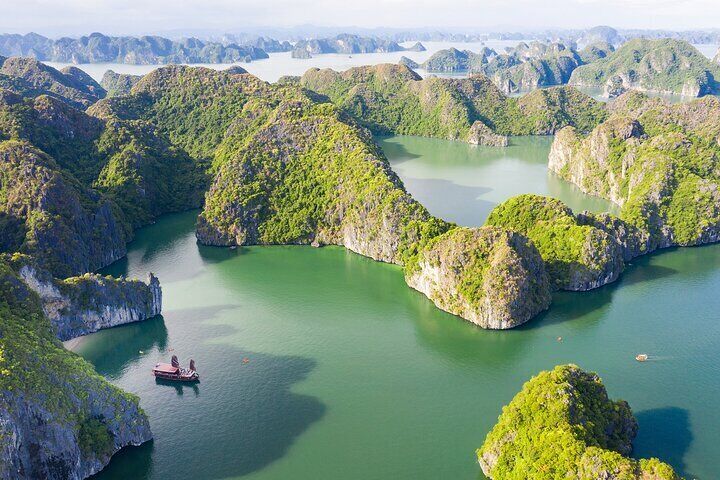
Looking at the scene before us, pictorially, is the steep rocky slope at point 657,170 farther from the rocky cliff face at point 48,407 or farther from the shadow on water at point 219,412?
the rocky cliff face at point 48,407

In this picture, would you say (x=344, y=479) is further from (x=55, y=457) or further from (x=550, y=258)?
(x=550, y=258)

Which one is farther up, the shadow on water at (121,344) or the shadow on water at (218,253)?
the shadow on water at (218,253)

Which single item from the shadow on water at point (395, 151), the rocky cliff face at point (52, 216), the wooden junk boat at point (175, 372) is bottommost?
the wooden junk boat at point (175, 372)

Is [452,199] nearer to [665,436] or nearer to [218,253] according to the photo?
[218,253]

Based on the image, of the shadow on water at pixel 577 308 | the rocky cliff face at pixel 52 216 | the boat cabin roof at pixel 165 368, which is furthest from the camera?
the rocky cliff face at pixel 52 216

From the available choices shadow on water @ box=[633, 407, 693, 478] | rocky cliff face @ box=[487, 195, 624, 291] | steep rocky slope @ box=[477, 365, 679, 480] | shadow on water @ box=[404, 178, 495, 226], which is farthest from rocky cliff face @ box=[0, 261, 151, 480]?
shadow on water @ box=[404, 178, 495, 226]

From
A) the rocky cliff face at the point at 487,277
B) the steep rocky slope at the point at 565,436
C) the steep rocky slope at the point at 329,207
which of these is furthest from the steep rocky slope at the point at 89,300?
the steep rocky slope at the point at 565,436

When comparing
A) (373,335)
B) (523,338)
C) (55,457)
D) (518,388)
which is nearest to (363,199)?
(373,335)
